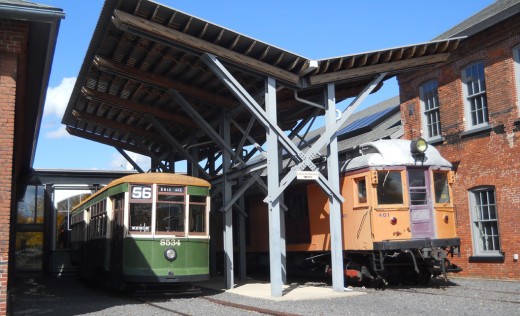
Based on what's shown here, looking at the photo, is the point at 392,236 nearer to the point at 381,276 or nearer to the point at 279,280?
the point at 381,276

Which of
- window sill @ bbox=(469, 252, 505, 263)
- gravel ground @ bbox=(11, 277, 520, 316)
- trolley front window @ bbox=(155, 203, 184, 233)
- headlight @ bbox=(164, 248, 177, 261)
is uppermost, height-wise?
trolley front window @ bbox=(155, 203, 184, 233)

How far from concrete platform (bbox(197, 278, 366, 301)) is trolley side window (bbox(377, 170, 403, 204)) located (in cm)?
229

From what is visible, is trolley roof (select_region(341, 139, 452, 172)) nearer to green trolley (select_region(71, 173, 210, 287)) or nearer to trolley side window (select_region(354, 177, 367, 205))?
trolley side window (select_region(354, 177, 367, 205))

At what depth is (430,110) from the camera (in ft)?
59.6

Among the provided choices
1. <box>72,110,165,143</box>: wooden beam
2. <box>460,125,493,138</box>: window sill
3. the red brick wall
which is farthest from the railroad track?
<box>460,125,493,138</box>: window sill

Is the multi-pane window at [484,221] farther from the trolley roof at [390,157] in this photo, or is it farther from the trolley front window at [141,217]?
the trolley front window at [141,217]

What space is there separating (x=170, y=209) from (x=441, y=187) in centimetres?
666

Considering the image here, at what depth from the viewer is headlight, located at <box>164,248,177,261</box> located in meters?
12.2

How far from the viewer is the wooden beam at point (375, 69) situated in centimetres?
1366

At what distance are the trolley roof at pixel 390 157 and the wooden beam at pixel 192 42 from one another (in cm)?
244

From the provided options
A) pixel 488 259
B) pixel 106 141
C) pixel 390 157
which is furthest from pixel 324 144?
pixel 106 141

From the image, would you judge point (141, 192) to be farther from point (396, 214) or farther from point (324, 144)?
point (396, 214)

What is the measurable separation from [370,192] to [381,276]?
2.08 m

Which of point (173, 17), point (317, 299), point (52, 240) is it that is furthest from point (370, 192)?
point (52, 240)
